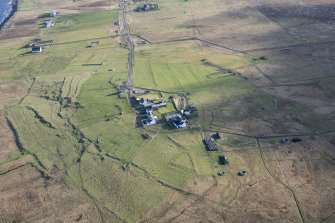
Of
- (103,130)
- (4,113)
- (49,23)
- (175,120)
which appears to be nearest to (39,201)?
(103,130)

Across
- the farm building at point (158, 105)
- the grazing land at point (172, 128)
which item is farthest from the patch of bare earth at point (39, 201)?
the farm building at point (158, 105)

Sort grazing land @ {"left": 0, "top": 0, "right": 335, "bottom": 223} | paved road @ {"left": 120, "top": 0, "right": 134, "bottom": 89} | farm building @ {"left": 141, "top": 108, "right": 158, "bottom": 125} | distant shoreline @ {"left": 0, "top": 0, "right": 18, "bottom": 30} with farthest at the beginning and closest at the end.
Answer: distant shoreline @ {"left": 0, "top": 0, "right": 18, "bottom": 30}, paved road @ {"left": 120, "top": 0, "right": 134, "bottom": 89}, farm building @ {"left": 141, "top": 108, "right": 158, "bottom": 125}, grazing land @ {"left": 0, "top": 0, "right": 335, "bottom": 223}

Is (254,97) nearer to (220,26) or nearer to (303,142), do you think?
(303,142)

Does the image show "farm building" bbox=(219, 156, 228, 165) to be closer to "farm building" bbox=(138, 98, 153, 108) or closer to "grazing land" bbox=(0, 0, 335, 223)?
"grazing land" bbox=(0, 0, 335, 223)

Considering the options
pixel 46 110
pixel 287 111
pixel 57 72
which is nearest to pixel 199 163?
pixel 287 111

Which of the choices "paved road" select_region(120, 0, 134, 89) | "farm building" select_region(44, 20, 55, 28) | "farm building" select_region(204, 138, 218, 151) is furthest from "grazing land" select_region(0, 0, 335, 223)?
"farm building" select_region(44, 20, 55, 28)

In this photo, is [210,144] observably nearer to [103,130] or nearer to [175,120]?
[175,120]
